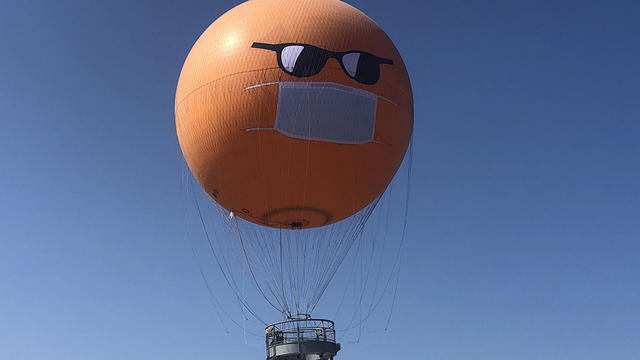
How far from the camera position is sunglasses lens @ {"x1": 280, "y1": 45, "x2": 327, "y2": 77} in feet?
65.2

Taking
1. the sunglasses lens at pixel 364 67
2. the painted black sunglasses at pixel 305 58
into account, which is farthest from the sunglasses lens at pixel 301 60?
the sunglasses lens at pixel 364 67

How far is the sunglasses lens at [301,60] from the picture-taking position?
1988 centimetres

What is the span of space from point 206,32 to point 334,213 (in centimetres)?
731

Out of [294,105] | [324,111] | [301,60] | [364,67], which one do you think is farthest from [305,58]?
[364,67]

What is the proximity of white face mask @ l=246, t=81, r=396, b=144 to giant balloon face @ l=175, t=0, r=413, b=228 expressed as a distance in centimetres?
3

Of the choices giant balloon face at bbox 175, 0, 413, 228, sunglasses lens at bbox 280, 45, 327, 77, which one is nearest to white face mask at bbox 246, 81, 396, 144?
giant balloon face at bbox 175, 0, 413, 228

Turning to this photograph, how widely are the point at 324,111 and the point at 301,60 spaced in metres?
1.62

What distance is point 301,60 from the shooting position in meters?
19.9

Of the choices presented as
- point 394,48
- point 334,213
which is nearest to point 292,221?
point 334,213

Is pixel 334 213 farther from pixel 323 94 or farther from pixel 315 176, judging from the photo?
pixel 323 94

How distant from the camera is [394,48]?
890 inches

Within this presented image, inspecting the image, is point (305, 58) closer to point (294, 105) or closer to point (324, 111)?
point (294, 105)

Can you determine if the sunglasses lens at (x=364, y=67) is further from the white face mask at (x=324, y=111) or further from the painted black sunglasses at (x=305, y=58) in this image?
the white face mask at (x=324, y=111)

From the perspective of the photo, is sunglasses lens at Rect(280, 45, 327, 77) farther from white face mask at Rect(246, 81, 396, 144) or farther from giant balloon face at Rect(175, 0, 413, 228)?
white face mask at Rect(246, 81, 396, 144)
